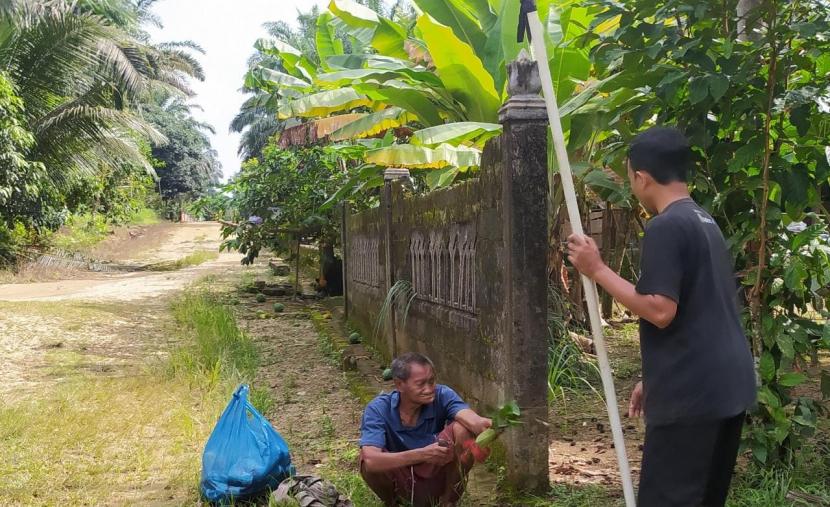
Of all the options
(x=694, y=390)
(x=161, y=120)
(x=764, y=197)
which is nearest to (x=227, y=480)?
(x=694, y=390)

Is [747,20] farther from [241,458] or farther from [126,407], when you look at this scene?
[126,407]

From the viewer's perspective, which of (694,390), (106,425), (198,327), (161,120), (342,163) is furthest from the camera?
(161,120)

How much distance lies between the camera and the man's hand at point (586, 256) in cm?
224

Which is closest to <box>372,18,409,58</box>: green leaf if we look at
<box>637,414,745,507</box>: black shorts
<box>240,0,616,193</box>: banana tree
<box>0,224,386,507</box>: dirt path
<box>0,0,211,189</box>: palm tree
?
<box>240,0,616,193</box>: banana tree

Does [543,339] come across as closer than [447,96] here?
Yes

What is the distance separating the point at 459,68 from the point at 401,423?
3917 mm

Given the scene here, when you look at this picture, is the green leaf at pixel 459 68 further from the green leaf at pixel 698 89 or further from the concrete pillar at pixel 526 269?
the green leaf at pixel 698 89

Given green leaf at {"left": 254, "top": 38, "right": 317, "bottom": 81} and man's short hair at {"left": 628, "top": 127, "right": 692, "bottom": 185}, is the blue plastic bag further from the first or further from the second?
green leaf at {"left": 254, "top": 38, "right": 317, "bottom": 81}

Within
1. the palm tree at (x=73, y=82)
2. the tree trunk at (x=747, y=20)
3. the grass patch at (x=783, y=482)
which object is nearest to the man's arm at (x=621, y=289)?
the grass patch at (x=783, y=482)

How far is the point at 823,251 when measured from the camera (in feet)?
10.8

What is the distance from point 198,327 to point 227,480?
19.8ft

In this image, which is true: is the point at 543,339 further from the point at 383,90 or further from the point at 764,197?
the point at 383,90

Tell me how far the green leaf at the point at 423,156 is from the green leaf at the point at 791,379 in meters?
3.33

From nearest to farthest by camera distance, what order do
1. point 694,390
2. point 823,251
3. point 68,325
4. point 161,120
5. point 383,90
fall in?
point 694,390 → point 823,251 → point 383,90 → point 68,325 → point 161,120
